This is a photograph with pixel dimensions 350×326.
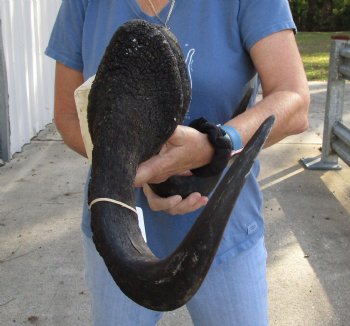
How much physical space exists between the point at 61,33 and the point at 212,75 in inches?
22.5

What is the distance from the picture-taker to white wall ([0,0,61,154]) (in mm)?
6426

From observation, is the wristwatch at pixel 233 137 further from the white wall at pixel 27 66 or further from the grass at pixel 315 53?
the grass at pixel 315 53

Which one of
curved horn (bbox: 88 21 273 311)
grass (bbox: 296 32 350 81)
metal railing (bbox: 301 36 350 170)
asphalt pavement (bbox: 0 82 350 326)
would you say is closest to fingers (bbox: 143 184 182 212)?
curved horn (bbox: 88 21 273 311)

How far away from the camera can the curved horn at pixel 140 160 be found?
1104 millimetres

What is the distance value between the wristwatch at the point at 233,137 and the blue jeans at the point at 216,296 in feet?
1.61

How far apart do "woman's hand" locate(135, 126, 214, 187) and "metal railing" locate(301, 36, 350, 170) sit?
423cm

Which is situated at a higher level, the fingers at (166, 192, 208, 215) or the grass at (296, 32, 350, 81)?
the fingers at (166, 192, 208, 215)

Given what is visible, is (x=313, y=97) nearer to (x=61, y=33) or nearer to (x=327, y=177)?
(x=327, y=177)

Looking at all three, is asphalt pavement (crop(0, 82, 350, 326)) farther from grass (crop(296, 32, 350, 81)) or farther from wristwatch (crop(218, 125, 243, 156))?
grass (crop(296, 32, 350, 81))

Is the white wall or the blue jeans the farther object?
the white wall

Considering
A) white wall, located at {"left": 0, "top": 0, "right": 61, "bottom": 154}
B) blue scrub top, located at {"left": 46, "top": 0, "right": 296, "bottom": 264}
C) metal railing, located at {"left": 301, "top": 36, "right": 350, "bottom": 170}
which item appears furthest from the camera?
white wall, located at {"left": 0, "top": 0, "right": 61, "bottom": 154}

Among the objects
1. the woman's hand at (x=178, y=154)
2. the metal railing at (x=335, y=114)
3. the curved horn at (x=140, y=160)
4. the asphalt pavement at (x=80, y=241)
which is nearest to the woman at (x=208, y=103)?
the woman's hand at (x=178, y=154)

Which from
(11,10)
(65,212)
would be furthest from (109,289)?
(11,10)

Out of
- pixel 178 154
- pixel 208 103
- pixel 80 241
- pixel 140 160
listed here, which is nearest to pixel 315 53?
pixel 80 241
